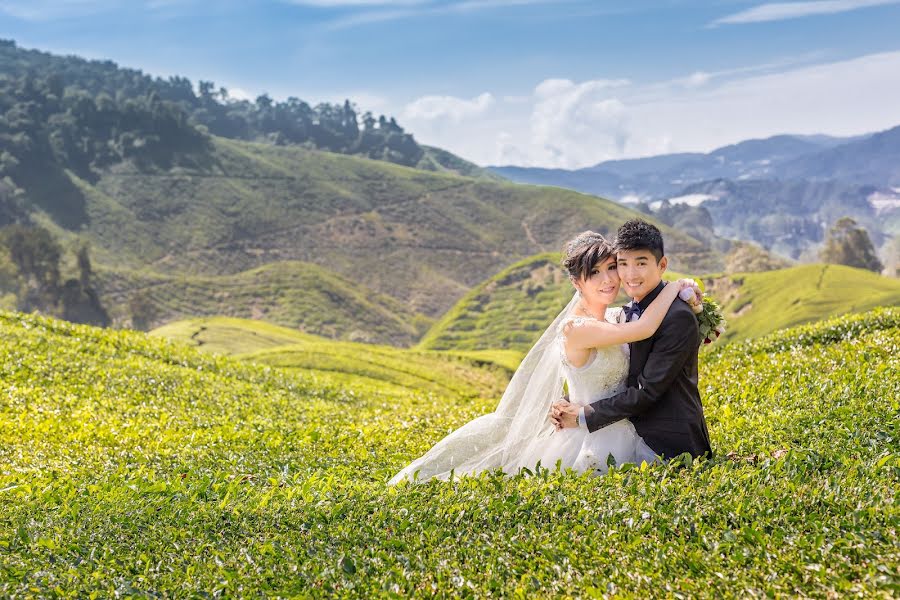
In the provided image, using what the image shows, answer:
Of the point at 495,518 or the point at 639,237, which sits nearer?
the point at 495,518

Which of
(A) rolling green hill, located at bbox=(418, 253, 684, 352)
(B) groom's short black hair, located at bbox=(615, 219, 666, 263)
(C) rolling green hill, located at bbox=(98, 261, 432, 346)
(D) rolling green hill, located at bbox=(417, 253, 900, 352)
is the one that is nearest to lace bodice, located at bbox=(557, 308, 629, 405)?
(B) groom's short black hair, located at bbox=(615, 219, 666, 263)

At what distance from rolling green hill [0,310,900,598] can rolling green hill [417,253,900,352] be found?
63936 mm

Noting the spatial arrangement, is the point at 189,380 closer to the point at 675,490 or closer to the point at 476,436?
the point at 476,436

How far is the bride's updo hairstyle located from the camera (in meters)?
7.62

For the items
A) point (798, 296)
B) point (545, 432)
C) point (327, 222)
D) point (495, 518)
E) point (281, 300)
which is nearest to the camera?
point (495, 518)

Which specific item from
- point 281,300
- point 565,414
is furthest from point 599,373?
point 281,300

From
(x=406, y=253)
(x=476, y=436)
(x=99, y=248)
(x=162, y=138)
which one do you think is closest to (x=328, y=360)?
(x=476, y=436)

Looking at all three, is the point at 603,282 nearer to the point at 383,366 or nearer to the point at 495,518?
the point at 495,518

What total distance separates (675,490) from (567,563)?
1.44 meters

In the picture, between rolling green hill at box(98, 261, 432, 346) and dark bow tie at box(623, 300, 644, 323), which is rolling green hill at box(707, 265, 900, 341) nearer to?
rolling green hill at box(98, 261, 432, 346)

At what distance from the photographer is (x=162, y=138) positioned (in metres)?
168

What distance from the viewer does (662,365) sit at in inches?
289

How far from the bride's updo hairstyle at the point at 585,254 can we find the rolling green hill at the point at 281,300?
10425 centimetres

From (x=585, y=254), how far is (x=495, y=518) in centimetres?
266
